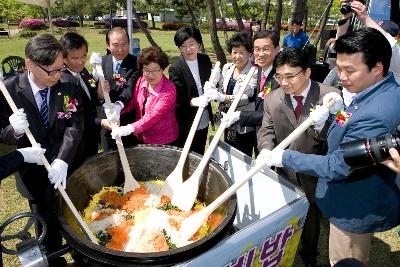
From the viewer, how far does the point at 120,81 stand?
3.85m

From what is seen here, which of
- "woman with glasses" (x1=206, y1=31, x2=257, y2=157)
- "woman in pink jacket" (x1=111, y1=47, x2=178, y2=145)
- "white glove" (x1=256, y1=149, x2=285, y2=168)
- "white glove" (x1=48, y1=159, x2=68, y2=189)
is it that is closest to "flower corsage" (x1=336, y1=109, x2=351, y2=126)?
"white glove" (x1=256, y1=149, x2=285, y2=168)

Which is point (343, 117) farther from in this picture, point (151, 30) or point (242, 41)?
point (151, 30)

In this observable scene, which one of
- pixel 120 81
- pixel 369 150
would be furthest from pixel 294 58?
pixel 120 81

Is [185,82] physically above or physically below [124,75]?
below

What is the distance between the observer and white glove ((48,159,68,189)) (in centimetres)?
245

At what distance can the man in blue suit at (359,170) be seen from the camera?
2.01 m

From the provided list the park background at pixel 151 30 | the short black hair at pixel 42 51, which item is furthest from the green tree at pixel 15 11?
the short black hair at pixel 42 51

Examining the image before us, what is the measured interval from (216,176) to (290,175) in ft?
2.56

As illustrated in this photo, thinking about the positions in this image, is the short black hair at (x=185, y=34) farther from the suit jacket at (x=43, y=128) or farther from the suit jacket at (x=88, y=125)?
the suit jacket at (x=43, y=128)

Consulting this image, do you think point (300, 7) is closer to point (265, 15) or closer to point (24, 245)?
point (265, 15)

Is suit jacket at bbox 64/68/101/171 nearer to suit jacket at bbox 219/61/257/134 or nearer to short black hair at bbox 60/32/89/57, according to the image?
short black hair at bbox 60/32/89/57

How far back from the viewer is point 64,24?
1624 inches

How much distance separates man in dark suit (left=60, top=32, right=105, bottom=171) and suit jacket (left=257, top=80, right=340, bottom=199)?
5.55 ft

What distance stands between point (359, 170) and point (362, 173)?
0.03 metres
